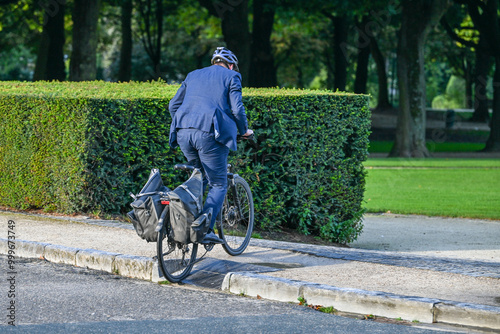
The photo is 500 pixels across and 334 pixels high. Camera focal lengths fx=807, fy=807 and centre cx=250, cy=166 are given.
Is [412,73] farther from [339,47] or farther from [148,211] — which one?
[148,211]

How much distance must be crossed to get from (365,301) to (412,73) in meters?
24.0

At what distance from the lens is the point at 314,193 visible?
10.6 meters

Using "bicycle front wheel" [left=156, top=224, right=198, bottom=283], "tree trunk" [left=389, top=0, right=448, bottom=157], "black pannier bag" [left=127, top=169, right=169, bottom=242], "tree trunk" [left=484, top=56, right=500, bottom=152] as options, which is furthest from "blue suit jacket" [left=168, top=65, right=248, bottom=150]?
"tree trunk" [left=484, top=56, right=500, bottom=152]

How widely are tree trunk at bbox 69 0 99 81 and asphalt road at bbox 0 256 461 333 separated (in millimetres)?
15765

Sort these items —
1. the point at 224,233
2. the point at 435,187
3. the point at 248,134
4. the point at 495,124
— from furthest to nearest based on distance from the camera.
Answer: the point at 495,124, the point at 435,187, the point at 224,233, the point at 248,134

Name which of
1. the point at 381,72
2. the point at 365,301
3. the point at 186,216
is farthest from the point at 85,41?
the point at 381,72

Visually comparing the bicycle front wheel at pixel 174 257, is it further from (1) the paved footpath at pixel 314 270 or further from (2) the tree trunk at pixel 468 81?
(2) the tree trunk at pixel 468 81

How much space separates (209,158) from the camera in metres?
7.29

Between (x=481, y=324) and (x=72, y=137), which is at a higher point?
(x=72, y=137)

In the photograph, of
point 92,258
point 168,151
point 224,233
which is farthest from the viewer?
point 168,151

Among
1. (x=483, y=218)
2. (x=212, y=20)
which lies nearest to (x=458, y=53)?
(x=212, y=20)

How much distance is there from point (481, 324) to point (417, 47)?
24387mm

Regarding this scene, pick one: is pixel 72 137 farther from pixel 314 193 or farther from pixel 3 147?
pixel 314 193

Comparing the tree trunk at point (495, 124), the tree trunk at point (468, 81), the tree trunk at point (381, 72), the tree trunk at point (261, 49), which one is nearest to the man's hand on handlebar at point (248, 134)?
the tree trunk at point (261, 49)
